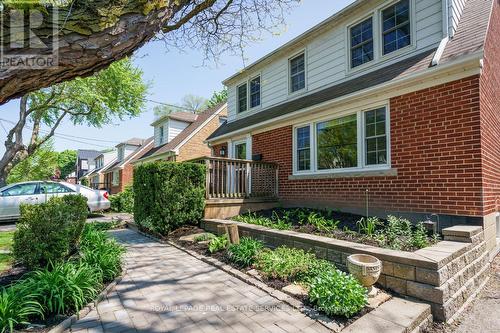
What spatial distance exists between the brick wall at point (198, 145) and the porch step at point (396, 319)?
48.4ft

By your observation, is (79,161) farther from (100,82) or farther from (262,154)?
(262,154)

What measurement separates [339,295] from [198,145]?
15524mm

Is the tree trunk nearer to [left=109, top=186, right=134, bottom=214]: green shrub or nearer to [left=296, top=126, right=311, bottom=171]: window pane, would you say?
[left=296, top=126, right=311, bottom=171]: window pane

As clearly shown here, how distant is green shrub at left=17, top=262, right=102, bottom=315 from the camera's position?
3.06m

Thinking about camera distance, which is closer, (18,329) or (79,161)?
(18,329)

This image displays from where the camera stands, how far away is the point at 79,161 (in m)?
44.6

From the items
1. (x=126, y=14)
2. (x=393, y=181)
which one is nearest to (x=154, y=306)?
(x=126, y=14)

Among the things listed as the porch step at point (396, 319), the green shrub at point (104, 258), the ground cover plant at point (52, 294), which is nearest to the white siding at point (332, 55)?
the porch step at point (396, 319)

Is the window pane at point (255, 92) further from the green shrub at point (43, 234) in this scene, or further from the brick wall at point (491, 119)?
the green shrub at point (43, 234)

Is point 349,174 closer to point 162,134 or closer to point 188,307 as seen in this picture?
point 188,307

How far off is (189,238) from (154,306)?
3579 mm

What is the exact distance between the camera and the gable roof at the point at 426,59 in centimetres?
535

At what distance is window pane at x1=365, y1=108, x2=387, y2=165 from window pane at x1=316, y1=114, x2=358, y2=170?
1.04ft

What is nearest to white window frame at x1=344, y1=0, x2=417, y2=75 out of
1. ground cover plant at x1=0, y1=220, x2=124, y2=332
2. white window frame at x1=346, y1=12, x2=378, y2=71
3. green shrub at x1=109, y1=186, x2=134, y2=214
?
white window frame at x1=346, y1=12, x2=378, y2=71
